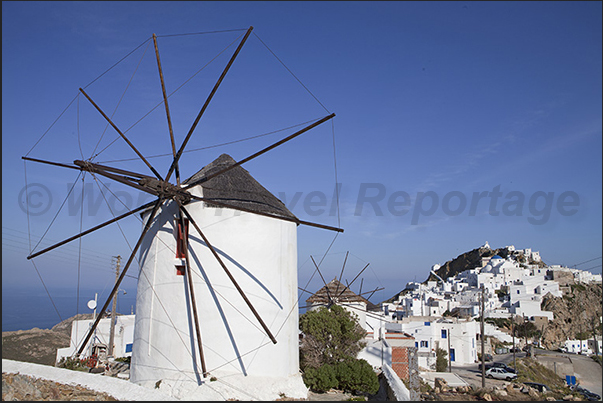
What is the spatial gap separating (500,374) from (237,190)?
18972mm

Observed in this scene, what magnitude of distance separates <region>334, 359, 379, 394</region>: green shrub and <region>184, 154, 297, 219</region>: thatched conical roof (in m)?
4.89

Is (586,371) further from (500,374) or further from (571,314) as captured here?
(571,314)

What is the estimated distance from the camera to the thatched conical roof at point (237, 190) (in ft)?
38.3

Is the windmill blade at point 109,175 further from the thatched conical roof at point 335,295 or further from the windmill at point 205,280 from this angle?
the thatched conical roof at point 335,295


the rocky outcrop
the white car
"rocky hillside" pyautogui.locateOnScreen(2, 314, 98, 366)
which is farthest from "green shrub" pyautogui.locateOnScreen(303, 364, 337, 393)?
"rocky hillside" pyautogui.locateOnScreen(2, 314, 98, 366)

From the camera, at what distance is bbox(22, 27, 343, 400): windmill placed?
10523mm

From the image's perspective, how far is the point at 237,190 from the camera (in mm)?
12188

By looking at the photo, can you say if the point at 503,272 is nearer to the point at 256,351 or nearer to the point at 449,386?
the point at 449,386

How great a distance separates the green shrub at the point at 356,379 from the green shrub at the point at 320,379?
9.7 inches

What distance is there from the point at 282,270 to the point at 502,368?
59.1 feet

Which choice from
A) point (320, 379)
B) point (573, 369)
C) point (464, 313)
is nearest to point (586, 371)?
point (573, 369)

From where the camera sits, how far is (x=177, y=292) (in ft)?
35.8

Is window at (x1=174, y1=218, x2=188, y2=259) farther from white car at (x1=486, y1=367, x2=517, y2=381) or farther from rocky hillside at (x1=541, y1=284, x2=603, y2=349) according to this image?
rocky hillside at (x1=541, y1=284, x2=603, y2=349)

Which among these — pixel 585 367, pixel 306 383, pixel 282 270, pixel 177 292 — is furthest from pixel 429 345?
pixel 177 292
